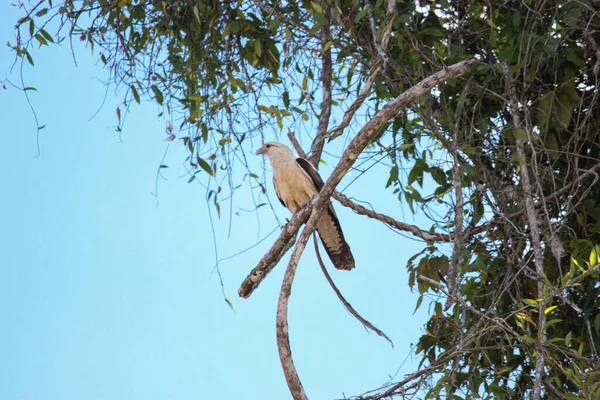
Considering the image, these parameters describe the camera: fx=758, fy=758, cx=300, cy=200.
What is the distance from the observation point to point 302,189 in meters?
5.11

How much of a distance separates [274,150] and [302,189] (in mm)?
450

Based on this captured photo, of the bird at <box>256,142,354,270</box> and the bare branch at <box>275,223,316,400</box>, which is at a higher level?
the bird at <box>256,142,354,270</box>

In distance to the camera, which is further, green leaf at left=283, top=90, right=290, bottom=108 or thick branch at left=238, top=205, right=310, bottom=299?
green leaf at left=283, top=90, right=290, bottom=108

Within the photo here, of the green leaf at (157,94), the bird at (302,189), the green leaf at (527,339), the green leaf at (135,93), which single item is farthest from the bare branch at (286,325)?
the green leaf at (135,93)

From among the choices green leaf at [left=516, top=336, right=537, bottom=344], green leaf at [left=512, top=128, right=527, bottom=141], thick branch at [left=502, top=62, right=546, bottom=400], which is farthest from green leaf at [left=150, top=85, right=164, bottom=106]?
green leaf at [left=516, top=336, right=537, bottom=344]

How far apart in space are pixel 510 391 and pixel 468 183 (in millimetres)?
1065

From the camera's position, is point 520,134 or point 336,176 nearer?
point 336,176

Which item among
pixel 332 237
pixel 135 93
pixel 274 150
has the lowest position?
pixel 332 237

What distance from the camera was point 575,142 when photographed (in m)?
3.68

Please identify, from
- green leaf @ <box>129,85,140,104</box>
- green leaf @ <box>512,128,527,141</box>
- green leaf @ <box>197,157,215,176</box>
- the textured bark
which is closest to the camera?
the textured bark

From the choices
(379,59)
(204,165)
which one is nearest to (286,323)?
(379,59)

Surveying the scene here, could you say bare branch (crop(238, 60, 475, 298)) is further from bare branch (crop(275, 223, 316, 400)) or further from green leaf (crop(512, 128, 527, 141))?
green leaf (crop(512, 128, 527, 141))

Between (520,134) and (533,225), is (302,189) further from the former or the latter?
(533,225)

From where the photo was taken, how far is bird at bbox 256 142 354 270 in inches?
193
